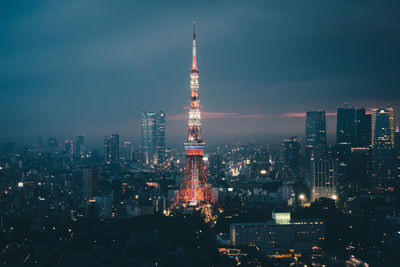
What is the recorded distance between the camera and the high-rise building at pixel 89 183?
17291 millimetres

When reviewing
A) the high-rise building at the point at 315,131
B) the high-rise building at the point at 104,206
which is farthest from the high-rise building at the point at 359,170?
the high-rise building at the point at 104,206

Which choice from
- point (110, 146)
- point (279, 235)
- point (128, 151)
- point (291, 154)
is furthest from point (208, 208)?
point (128, 151)

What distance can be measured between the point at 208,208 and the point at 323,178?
22.9ft

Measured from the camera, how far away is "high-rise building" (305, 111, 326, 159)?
2728 cm

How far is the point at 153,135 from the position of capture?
31.4 metres

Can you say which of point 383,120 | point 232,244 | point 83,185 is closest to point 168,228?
point 232,244

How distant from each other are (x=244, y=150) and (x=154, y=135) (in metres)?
5.70

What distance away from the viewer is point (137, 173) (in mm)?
26312

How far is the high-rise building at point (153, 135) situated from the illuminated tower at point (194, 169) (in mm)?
16154

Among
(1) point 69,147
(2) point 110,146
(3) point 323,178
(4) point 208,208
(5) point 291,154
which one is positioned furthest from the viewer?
(2) point 110,146

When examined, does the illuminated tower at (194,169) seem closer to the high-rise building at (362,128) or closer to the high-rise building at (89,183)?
the high-rise building at (89,183)

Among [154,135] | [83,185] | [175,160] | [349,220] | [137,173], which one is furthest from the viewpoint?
[154,135]

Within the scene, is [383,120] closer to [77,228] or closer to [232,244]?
[232,244]

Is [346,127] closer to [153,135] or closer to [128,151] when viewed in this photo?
[153,135]
